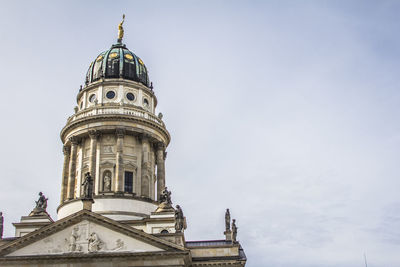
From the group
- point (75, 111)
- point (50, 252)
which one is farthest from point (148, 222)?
point (75, 111)

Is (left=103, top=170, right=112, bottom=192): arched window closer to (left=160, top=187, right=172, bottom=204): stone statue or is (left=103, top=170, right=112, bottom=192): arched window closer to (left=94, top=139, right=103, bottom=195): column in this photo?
(left=94, top=139, right=103, bottom=195): column

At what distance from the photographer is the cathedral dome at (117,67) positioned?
54.2m

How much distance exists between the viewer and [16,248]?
38.4 m

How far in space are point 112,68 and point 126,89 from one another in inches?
121

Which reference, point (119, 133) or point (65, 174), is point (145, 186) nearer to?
point (119, 133)

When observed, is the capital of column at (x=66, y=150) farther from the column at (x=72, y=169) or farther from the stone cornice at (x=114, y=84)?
the stone cornice at (x=114, y=84)

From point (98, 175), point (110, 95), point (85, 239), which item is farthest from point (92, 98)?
point (85, 239)

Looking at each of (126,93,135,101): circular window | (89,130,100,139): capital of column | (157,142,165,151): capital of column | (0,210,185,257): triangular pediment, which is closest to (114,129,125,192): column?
(89,130,100,139): capital of column

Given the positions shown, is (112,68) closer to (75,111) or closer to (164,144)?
(75,111)

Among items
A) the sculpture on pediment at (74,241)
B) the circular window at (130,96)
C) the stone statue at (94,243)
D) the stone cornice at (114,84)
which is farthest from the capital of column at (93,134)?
the stone statue at (94,243)

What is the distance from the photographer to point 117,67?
179ft

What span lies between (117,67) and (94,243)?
2210cm

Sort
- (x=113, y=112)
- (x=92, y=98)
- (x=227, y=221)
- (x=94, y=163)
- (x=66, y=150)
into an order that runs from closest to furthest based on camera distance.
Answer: (x=227, y=221) < (x=94, y=163) < (x=113, y=112) < (x=66, y=150) < (x=92, y=98)

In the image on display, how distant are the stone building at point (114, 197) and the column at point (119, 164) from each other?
0.09 metres
